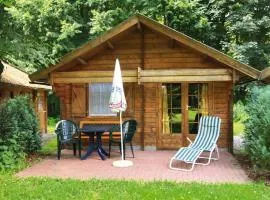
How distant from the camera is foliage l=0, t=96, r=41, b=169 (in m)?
10.3

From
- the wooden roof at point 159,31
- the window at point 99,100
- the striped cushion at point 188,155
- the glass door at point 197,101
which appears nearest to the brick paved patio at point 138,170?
the striped cushion at point 188,155

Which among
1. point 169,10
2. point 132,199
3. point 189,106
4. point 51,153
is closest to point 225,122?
point 189,106

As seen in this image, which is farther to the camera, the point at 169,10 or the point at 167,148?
the point at 169,10

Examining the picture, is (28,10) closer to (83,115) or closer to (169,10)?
(169,10)

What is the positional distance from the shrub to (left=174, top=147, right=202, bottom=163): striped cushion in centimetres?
130

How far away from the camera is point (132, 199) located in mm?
7379

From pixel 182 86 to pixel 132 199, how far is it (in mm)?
6691

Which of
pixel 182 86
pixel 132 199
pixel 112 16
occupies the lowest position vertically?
pixel 132 199

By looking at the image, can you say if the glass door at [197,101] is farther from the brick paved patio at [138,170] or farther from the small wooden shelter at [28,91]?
the small wooden shelter at [28,91]

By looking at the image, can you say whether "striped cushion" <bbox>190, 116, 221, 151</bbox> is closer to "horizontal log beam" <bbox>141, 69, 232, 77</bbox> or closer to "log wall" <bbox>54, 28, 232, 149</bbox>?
"horizontal log beam" <bbox>141, 69, 232, 77</bbox>

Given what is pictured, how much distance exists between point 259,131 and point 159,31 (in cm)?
489

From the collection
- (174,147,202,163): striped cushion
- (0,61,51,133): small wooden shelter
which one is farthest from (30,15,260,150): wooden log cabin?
(0,61,51,133): small wooden shelter

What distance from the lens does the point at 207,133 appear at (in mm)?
11945

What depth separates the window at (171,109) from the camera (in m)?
13.6
